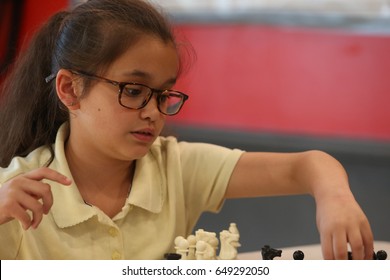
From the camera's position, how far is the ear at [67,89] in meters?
1.27

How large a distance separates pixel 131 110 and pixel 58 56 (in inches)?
8.7

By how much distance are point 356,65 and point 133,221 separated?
5.09ft

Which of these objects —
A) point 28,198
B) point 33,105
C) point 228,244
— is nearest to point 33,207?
point 28,198

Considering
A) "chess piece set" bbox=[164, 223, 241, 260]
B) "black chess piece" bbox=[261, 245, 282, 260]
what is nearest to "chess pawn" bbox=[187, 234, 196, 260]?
"chess piece set" bbox=[164, 223, 241, 260]

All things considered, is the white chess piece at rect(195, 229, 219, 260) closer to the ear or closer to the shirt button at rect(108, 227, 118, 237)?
the shirt button at rect(108, 227, 118, 237)

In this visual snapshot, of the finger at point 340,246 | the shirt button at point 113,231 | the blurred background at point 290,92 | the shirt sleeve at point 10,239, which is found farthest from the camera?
the blurred background at point 290,92

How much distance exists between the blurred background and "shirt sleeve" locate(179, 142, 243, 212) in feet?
3.34

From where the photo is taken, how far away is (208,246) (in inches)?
43.1

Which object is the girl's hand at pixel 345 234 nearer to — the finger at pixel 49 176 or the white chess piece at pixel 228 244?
the white chess piece at pixel 228 244

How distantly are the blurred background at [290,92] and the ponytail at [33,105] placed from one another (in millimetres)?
1119

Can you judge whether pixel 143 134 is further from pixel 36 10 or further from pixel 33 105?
pixel 36 10

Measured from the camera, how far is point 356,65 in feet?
8.61

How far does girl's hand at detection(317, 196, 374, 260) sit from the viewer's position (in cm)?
93

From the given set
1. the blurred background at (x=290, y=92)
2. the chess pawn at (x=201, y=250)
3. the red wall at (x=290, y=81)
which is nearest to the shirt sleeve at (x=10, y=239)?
the chess pawn at (x=201, y=250)
